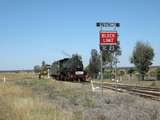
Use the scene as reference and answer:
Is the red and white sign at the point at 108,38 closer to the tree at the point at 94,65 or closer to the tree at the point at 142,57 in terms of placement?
the tree at the point at 142,57

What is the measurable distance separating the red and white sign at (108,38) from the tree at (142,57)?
55519 mm

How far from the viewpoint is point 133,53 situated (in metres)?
Result: 83.1

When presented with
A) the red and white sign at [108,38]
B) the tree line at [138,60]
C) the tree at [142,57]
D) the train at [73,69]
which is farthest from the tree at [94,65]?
the red and white sign at [108,38]

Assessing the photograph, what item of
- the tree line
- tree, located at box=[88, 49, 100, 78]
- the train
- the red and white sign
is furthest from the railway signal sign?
tree, located at box=[88, 49, 100, 78]

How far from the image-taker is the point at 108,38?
23.8m

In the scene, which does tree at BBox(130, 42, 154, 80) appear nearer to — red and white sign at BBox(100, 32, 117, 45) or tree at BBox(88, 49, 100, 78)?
tree at BBox(88, 49, 100, 78)

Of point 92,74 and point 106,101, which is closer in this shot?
point 106,101

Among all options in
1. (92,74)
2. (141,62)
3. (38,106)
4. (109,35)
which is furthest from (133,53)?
(38,106)

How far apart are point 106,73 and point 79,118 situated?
234 ft

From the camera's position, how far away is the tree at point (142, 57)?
79875 mm

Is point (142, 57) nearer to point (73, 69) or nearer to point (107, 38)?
point (73, 69)

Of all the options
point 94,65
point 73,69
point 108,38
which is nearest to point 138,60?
point 94,65

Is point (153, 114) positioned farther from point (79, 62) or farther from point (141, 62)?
point (141, 62)

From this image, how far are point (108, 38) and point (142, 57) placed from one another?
58.1 m
